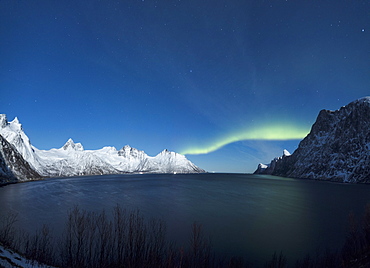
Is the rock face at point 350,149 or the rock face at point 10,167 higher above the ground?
the rock face at point 350,149

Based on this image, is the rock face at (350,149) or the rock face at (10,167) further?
the rock face at (350,149)

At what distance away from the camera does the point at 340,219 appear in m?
42.0

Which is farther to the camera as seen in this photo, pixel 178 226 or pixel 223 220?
pixel 223 220

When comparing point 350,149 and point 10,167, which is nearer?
point 10,167

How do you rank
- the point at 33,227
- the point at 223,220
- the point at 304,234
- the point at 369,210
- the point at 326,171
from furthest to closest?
the point at 326,171 → the point at 223,220 → the point at 33,227 → the point at 304,234 → the point at 369,210

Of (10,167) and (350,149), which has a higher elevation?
(350,149)

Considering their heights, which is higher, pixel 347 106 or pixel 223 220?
pixel 347 106

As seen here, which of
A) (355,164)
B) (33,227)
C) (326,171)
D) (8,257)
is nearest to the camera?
(8,257)

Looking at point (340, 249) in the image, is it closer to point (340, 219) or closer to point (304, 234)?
point (304, 234)

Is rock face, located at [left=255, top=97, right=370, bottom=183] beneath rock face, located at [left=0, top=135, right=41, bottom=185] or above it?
above

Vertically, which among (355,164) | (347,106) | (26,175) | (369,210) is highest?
(347,106)

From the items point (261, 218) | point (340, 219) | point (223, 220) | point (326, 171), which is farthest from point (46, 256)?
point (326, 171)

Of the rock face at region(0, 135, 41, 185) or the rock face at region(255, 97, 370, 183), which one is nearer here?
the rock face at region(0, 135, 41, 185)

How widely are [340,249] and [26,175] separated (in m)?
231
